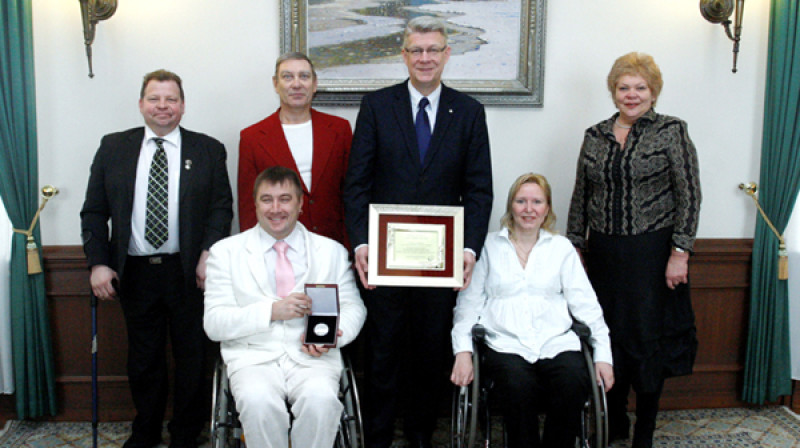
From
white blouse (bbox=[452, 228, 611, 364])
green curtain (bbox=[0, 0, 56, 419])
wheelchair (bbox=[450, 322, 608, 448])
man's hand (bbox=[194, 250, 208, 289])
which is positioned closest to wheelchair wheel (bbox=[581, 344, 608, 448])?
wheelchair (bbox=[450, 322, 608, 448])

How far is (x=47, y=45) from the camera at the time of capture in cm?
296

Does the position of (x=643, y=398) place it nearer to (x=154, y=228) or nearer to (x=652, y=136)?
(x=652, y=136)

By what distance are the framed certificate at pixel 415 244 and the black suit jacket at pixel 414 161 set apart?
103mm

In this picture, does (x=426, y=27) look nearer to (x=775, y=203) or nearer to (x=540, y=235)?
(x=540, y=235)

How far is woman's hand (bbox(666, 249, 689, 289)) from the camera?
2.55 meters

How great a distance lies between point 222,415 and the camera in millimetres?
2076

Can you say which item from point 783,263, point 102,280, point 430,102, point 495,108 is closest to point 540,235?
point 430,102

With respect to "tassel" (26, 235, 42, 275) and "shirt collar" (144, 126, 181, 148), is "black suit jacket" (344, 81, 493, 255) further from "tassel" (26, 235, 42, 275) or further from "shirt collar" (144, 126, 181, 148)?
"tassel" (26, 235, 42, 275)

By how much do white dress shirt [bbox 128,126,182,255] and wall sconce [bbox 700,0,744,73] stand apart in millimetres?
2637

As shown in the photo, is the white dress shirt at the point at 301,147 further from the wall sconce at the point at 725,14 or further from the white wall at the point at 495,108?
the wall sconce at the point at 725,14

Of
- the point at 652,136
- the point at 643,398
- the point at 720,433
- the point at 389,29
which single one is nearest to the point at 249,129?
the point at 389,29

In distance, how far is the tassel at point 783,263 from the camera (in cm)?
311

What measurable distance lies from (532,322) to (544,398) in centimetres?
29

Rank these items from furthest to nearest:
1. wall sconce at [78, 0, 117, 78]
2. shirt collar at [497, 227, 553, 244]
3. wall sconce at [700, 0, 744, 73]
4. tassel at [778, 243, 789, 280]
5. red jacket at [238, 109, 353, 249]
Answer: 1. tassel at [778, 243, 789, 280]
2. wall sconce at [700, 0, 744, 73]
3. wall sconce at [78, 0, 117, 78]
4. red jacket at [238, 109, 353, 249]
5. shirt collar at [497, 227, 553, 244]
